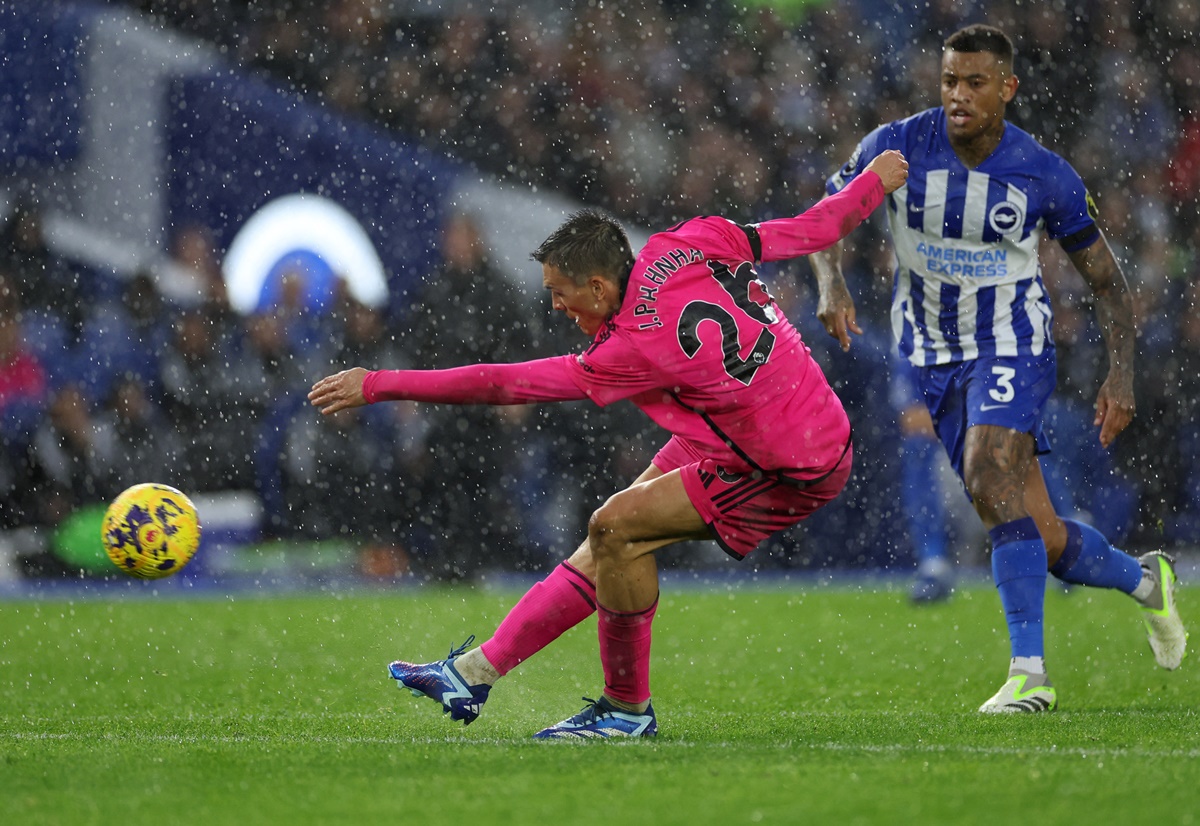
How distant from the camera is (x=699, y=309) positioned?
178 inches

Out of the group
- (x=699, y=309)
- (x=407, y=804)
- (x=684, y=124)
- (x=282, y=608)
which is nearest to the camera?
(x=407, y=804)

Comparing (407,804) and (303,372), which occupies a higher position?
(303,372)

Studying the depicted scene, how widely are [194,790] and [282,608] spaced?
6.03m

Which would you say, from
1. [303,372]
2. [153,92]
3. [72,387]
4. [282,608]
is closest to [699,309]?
[282,608]

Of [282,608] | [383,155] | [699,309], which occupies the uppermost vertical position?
[383,155]

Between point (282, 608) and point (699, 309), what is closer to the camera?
point (699, 309)

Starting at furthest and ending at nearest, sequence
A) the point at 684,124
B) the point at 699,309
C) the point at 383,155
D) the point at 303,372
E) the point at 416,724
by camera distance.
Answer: the point at 684,124 < the point at 383,155 < the point at 303,372 < the point at 416,724 < the point at 699,309

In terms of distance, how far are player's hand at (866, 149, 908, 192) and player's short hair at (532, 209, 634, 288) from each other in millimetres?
950

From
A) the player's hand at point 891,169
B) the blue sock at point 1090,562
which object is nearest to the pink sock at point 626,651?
the player's hand at point 891,169

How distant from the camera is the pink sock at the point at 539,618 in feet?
15.6

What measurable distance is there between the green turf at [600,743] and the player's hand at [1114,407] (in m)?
0.94

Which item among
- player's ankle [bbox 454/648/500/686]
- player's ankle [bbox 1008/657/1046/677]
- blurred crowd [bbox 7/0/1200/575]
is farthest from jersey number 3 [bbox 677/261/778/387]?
blurred crowd [bbox 7/0/1200/575]

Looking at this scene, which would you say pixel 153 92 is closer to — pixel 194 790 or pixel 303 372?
pixel 303 372

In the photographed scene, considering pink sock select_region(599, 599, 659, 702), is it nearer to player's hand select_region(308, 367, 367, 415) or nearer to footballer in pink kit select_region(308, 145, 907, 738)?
footballer in pink kit select_region(308, 145, 907, 738)
